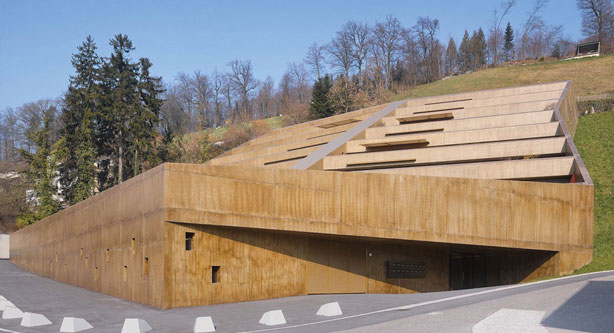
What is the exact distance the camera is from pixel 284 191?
58.4 ft

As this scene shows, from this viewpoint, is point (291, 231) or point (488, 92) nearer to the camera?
point (291, 231)

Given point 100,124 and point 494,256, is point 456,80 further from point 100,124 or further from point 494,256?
point 494,256

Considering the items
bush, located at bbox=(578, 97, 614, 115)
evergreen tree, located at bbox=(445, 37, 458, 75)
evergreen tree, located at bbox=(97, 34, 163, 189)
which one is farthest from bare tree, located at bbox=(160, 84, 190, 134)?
bush, located at bbox=(578, 97, 614, 115)

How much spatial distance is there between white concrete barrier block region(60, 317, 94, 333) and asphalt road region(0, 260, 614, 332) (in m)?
0.39

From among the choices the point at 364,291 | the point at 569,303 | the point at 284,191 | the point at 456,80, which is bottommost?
the point at 364,291

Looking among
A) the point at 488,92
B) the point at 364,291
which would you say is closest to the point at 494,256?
the point at 364,291

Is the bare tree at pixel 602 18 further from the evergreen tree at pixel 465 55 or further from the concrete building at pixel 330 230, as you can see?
the concrete building at pixel 330 230

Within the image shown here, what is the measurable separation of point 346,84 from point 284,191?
43.1 meters

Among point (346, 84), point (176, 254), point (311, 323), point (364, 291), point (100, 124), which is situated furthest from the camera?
point (346, 84)

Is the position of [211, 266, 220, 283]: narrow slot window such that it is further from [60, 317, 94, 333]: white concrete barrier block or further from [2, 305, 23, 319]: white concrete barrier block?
[2, 305, 23, 319]: white concrete barrier block

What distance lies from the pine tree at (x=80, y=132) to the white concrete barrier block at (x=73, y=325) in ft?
116

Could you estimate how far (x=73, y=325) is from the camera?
13164 mm

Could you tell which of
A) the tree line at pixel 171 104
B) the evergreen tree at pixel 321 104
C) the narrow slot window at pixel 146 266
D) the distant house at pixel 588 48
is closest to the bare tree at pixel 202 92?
the tree line at pixel 171 104

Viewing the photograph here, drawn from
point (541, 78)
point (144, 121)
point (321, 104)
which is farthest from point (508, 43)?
point (144, 121)
